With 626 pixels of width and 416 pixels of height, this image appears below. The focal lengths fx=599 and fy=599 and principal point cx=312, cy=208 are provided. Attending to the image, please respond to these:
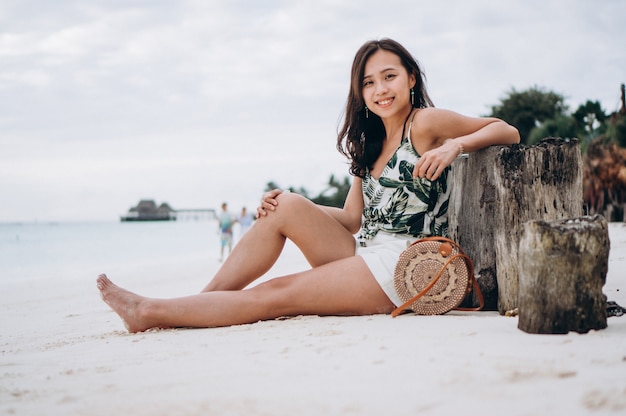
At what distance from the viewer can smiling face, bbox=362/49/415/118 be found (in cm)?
352

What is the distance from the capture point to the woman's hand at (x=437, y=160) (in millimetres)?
3102

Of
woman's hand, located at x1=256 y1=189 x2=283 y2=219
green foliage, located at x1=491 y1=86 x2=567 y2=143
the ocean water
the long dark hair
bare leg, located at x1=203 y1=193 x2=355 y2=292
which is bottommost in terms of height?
the ocean water

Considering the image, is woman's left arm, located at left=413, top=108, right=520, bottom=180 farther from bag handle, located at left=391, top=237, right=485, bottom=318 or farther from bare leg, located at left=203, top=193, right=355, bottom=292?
bare leg, located at left=203, top=193, right=355, bottom=292

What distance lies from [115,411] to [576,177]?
2494mm

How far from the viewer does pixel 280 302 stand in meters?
3.29

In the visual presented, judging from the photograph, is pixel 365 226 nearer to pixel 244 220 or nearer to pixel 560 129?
pixel 244 220

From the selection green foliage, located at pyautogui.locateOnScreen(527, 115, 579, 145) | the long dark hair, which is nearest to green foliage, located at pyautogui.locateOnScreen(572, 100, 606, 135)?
green foliage, located at pyautogui.locateOnScreen(527, 115, 579, 145)

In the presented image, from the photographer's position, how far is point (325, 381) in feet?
6.38

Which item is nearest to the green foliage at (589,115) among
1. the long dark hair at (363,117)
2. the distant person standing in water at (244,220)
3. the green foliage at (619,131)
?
the green foliage at (619,131)

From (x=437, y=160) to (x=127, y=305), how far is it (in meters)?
1.88

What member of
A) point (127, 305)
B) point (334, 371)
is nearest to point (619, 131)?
point (127, 305)

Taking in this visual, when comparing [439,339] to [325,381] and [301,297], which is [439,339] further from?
[301,297]

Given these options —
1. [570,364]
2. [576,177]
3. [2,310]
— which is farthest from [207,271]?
[570,364]

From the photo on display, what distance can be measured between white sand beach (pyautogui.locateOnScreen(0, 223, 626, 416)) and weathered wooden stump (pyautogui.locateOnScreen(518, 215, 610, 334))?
0.08m
